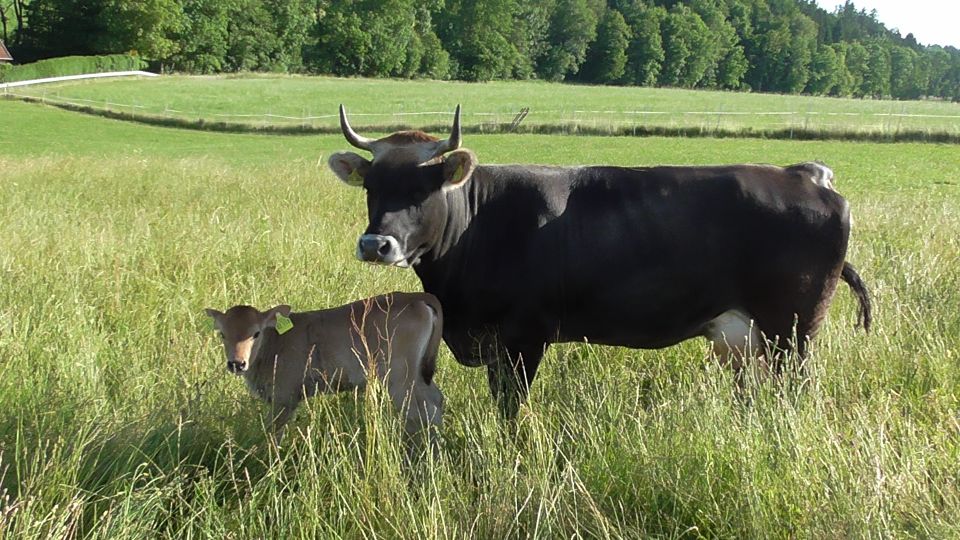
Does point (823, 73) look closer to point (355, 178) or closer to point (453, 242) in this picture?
point (453, 242)

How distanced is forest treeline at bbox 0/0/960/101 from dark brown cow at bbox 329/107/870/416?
81716 millimetres

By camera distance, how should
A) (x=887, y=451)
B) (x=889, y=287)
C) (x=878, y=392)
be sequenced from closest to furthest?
1. (x=887, y=451)
2. (x=878, y=392)
3. (x=889, y=287)

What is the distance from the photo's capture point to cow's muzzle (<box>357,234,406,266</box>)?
4055 millimetres

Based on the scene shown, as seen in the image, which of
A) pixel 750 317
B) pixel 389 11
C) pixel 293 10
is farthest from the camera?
pixel 389 11

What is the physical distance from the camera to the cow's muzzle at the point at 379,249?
4055 millimetres

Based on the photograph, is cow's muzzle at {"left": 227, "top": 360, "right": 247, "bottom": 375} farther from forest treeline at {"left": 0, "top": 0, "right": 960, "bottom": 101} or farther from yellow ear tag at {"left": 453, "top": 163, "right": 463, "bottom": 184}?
forest treeline at {"left": 0, "top": 0, "right": 960, "bottom": 101}

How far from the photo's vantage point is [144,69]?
80.6 m

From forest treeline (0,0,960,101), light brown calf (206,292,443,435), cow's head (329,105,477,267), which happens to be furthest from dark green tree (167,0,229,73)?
light brown calf (206,292,443,435)

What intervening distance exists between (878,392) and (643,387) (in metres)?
1.37

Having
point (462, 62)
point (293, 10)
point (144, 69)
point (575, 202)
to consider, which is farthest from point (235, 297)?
point (462, 62)

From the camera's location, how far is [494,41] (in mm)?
106438

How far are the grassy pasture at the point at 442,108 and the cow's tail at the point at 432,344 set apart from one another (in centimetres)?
4133

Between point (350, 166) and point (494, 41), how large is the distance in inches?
4172

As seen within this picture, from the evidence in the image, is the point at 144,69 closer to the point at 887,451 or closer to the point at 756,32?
the point at 887,451
